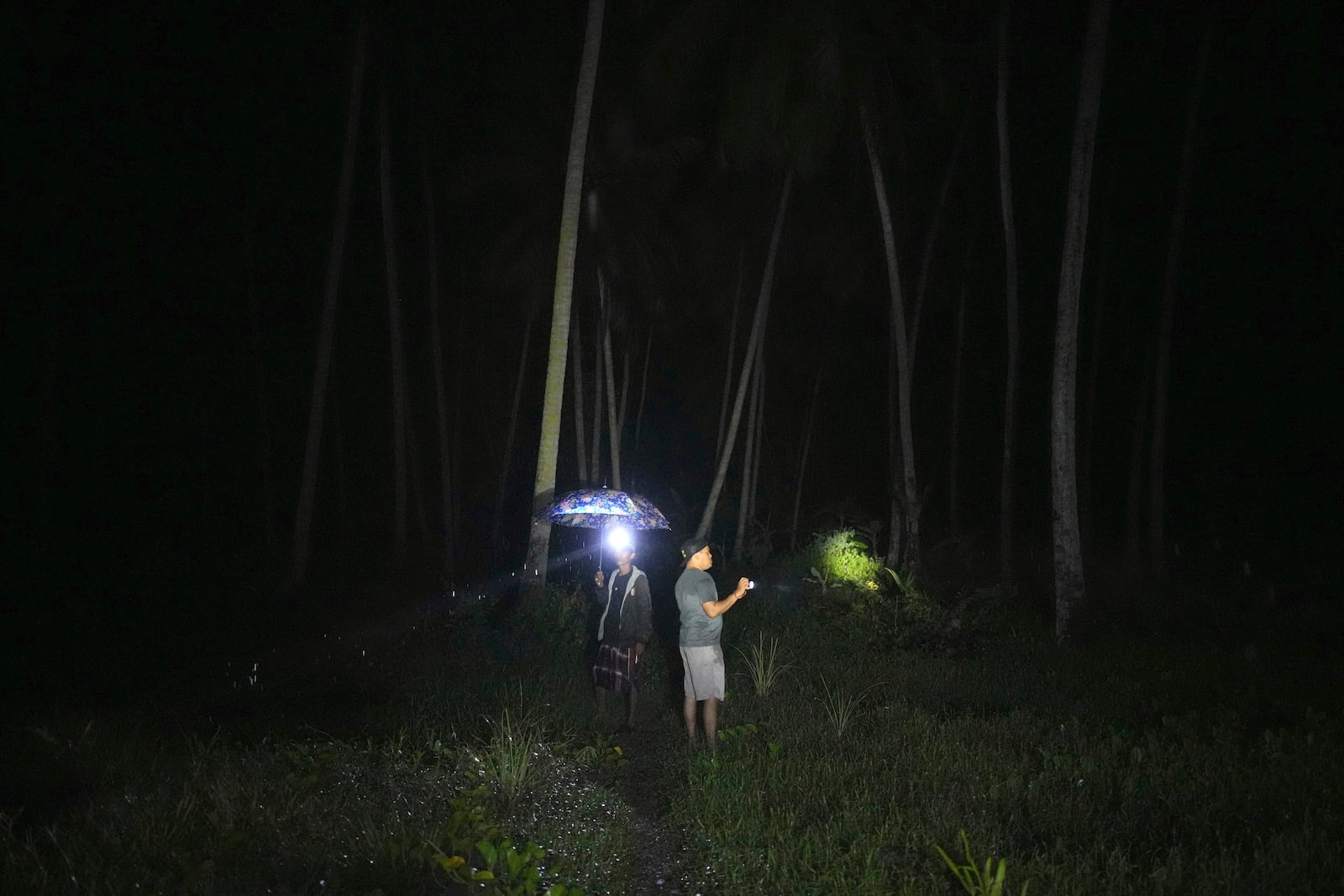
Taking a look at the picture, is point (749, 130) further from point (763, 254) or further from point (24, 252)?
point (24, 252)

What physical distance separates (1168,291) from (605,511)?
12.1 meters

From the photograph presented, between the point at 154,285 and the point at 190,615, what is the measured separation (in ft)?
57.2

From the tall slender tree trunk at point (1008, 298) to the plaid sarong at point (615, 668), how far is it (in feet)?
35.0

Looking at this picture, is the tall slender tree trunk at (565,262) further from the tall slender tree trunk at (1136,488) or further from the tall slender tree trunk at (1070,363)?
the tall slender tree trunk at (1136,488)

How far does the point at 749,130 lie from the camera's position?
14094mm

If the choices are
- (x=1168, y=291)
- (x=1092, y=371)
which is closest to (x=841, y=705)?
(x=1168, y=291)

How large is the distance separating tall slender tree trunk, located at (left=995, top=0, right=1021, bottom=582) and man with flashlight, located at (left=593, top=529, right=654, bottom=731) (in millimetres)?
10616

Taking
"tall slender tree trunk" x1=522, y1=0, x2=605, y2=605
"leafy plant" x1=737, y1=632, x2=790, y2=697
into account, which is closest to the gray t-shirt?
"leafy plant" x1=737, y1=632, x2=790, y2=697

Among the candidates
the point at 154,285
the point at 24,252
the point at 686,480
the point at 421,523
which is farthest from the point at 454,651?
the point at 686,480

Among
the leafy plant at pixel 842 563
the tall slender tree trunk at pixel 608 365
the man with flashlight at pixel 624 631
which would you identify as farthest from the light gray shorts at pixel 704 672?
the tall slender tree trunk at pixel 608 365

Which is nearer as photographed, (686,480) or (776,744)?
(776,744)

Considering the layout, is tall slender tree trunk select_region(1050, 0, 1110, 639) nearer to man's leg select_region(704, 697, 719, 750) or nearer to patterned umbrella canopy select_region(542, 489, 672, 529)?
patterned umbrella canopy select_region(542, 489, 672, 529)

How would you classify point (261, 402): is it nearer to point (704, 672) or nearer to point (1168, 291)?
point (704, 672)

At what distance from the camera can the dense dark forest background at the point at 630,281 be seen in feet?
52.1
